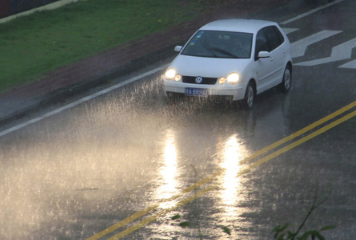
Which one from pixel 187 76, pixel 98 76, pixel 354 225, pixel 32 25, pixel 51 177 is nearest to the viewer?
pixel 354 225

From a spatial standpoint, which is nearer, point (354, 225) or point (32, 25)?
point (354, 225)

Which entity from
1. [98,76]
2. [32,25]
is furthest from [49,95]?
[32,25]

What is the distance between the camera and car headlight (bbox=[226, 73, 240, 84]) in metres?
14.6

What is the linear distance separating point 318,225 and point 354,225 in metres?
0.43

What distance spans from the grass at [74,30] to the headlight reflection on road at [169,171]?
5.58 m

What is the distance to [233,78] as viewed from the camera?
47.9ft

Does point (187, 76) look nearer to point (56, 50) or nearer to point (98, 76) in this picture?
point (98, 76)

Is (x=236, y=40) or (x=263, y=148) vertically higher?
(x=236, y=40)

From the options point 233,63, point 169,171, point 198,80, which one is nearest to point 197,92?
point 198,80

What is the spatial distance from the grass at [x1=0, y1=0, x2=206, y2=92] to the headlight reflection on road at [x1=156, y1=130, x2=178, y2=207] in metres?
5.58

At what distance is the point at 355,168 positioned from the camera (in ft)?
36.6

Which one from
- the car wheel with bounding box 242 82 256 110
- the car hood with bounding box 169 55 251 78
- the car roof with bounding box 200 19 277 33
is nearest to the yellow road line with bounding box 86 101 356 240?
the car wheel with bounding box 242 82 256 110

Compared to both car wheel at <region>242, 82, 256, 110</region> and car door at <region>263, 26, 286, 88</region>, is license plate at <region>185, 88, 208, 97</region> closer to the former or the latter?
car wheel at <region>242, 82, 256, 110</region>

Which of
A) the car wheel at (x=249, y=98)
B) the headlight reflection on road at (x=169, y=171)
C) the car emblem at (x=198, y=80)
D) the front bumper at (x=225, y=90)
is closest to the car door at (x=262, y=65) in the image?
the car wheel at (x=249, y=98)
